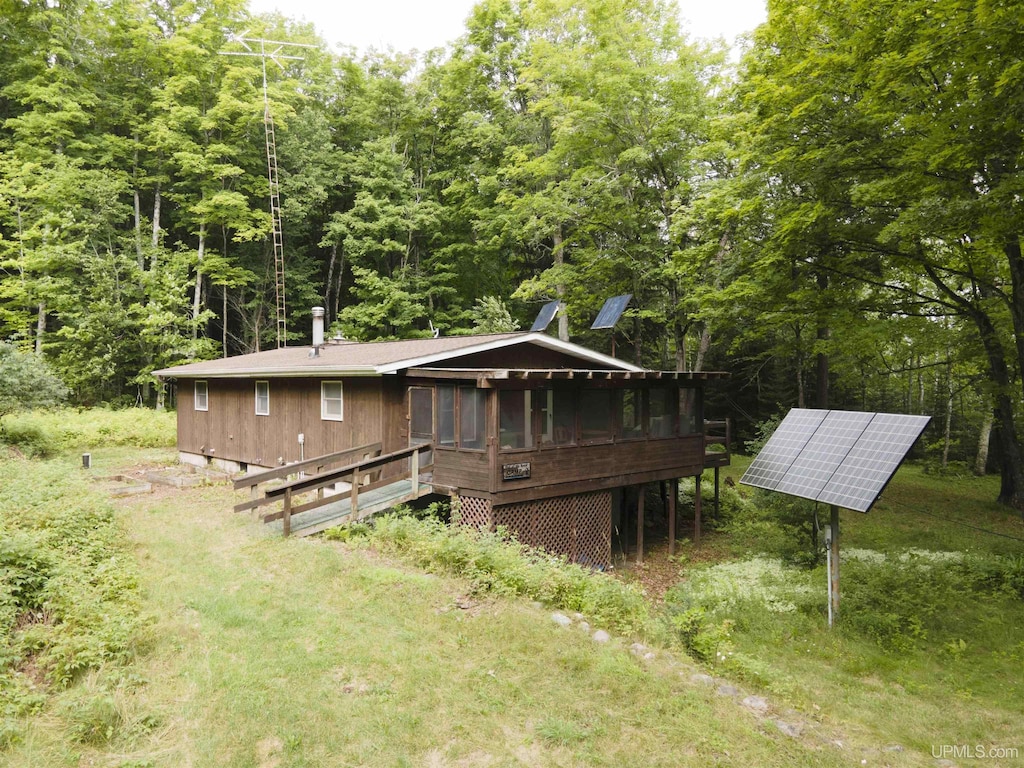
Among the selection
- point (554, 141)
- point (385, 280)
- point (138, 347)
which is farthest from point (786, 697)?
point (138, 347)

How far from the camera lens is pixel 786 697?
241 inches

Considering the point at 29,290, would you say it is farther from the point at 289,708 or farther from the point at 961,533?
the point at 961,533

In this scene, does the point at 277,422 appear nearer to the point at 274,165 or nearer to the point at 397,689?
the point at 397,689

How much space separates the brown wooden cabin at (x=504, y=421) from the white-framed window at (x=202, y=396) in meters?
2.06

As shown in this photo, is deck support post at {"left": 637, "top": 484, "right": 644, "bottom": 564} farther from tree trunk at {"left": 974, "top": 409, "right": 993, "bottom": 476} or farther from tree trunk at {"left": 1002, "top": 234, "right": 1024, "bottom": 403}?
tree trunk at {"left": 974, "top": 409, "right": 993, "bottom": 476}

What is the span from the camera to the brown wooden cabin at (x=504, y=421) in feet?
36.0

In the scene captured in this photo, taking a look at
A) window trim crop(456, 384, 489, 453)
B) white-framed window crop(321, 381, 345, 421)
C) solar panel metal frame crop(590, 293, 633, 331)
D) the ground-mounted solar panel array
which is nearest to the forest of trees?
solar panel metal frame crop(590, 293, 633, 331)

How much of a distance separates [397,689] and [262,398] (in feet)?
40.9

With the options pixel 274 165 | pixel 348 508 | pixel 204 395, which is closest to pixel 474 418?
pixel 348 508

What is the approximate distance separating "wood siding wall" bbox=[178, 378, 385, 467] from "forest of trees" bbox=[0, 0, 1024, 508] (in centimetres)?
798

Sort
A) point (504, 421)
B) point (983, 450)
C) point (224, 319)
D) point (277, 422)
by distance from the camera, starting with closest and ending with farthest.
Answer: point (504, 421) → point (277, 422) → point (983, 450) → point (224, 319)

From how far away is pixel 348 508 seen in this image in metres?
10.8

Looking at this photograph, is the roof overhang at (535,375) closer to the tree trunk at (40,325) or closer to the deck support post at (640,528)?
the deck support post at (640,528)

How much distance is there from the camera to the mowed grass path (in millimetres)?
4504
